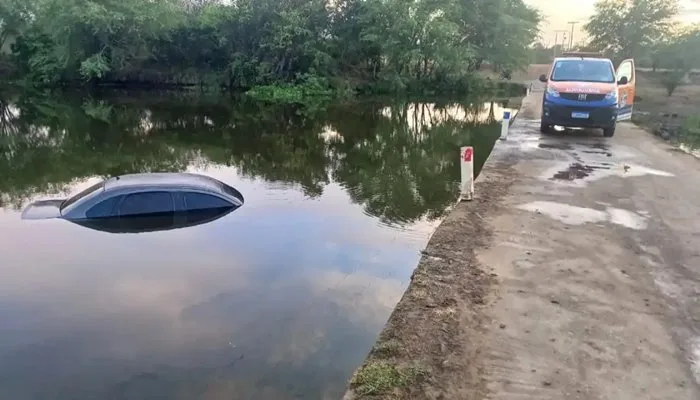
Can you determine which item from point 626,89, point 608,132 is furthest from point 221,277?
point 626,89

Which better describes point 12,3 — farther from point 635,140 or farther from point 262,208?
point 635,140

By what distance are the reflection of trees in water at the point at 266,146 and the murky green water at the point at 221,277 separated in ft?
0.43

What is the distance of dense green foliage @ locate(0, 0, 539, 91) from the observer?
45.0m

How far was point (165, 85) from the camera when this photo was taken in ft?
165

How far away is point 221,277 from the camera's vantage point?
8.55m

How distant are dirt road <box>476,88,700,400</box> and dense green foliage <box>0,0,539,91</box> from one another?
1384 inches

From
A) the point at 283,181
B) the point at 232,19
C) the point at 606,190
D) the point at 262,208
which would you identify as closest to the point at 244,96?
the point at 232,19

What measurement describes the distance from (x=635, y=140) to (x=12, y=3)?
53.1 meters

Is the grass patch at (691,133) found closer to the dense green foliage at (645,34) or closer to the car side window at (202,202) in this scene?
the car side window at (202,202)

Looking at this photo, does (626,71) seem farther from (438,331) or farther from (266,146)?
(438,331)

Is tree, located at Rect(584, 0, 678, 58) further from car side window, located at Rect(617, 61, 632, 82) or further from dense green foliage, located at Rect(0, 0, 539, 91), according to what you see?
car side window, located at Rect(617, 61, 632, 82)

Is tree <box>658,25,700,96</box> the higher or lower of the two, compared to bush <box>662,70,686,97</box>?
higher

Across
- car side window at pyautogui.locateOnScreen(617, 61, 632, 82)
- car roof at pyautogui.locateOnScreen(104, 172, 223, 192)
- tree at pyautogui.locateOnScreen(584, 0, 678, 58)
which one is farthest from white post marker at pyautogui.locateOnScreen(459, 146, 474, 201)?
tree at pyautogui.locateOnScreen(584, 0, 678, 58)

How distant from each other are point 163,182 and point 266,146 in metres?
9.95
